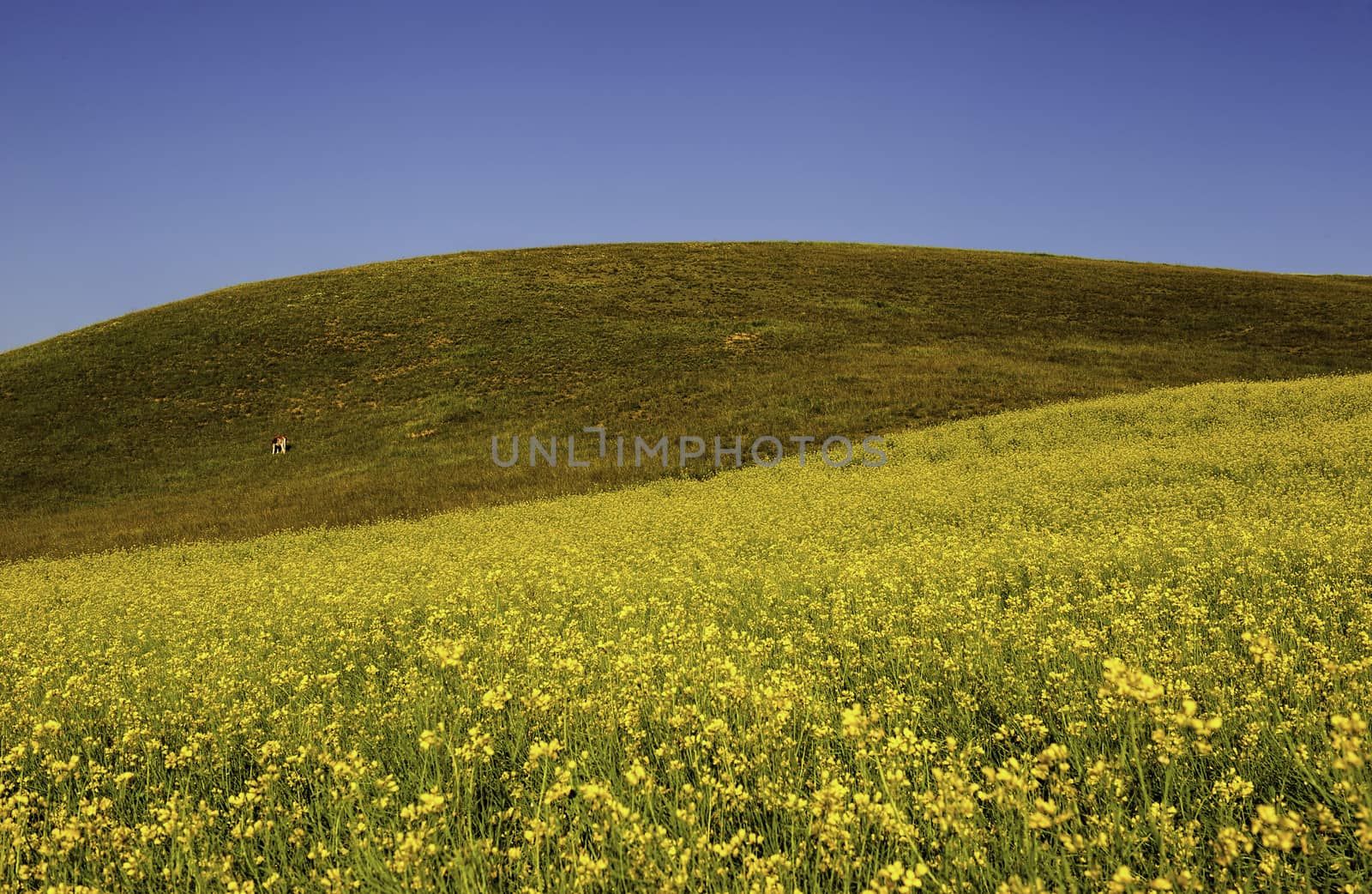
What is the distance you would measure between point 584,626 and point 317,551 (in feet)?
34.5

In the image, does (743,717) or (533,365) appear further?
(533,365)

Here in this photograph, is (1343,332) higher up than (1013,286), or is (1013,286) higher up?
(1013,286)

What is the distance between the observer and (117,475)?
27.7 meters

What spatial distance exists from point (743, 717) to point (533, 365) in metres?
33.7

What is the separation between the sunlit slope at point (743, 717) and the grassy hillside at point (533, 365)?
13974mm

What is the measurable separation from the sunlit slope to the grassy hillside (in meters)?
14.0

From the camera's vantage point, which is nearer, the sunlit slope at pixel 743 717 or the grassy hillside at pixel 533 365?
the sunlit slope at pixel 743 717

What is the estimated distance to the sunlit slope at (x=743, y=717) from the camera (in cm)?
260

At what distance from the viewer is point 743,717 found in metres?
3.66

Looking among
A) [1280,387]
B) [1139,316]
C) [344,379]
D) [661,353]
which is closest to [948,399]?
[1280,387]

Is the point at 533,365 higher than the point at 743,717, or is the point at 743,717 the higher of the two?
the point at 533,365

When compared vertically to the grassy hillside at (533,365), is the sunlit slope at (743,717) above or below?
below

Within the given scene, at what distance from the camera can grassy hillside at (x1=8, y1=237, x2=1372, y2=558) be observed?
24625mm

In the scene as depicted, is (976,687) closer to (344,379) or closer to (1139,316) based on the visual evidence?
(344,379)
